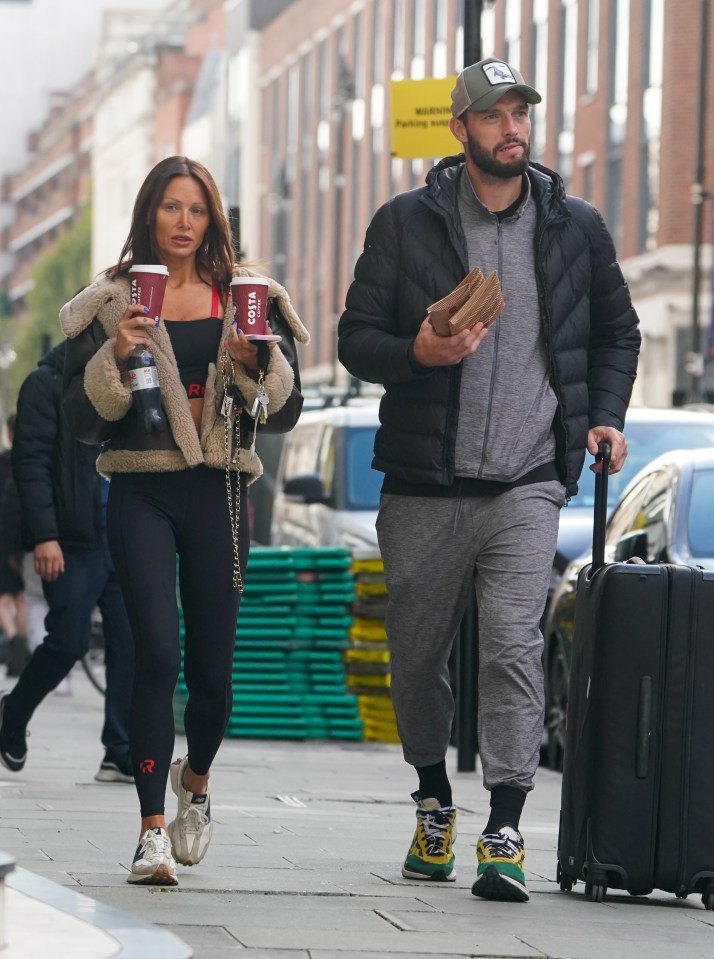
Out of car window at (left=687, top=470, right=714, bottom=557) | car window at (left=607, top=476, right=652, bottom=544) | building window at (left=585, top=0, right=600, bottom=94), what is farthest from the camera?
building window at (left=585, top=0, right=600, bottom=94)

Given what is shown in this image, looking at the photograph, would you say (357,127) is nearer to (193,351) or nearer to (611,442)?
(193,351)

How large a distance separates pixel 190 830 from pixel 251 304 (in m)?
1.46

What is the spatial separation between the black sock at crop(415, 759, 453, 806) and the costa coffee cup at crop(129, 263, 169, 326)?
4.79 feet

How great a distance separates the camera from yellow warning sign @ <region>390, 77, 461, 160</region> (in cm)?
1209

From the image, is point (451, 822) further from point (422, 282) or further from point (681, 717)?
point (422, 282)

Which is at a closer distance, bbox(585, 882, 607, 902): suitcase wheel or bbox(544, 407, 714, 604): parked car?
bbox(585, 882, 607, 902): suitcase wheel

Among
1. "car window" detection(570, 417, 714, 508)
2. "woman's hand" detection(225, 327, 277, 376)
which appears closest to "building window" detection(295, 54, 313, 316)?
"car window" detection(570, 417, 714, 508)

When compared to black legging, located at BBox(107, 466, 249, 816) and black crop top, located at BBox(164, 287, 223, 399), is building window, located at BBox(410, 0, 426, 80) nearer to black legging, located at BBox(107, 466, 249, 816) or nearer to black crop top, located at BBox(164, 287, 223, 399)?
black crop top, located at BBox(164, 287, 223, 399)

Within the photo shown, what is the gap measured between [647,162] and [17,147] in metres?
114

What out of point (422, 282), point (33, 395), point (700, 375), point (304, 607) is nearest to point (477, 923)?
point (422, 282)

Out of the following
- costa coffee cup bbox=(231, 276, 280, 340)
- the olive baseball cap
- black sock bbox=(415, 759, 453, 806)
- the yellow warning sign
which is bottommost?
black sock bbox=(415, 759, 453, 806)

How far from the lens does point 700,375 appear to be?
33844 mm

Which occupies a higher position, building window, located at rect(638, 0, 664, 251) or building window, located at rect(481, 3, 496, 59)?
building window, located at rect(481, 3, 496, 59)

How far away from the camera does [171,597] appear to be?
20.8 ft
